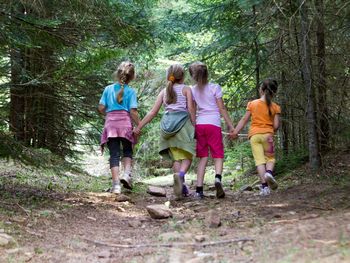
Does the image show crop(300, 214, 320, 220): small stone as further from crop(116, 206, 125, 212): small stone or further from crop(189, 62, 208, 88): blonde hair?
crop(189, 62, 208, 88): blonde hair

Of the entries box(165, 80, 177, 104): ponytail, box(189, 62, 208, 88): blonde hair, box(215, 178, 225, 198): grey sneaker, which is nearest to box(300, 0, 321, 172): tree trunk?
box(189, 62, 208, 88): blonde hair

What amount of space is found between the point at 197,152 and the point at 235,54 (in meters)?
3.64

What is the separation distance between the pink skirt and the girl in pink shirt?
1.09m

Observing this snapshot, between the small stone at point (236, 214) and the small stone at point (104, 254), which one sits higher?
the small stone at point (104, 254)

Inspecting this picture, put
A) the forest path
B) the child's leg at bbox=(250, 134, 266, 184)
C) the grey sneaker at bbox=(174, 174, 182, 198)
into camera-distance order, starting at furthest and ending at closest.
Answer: the child's leg at bbox=(250, 134, 266, 184) → the grey sneaker at bbox=(174, 174, 182, 198) → the forest path

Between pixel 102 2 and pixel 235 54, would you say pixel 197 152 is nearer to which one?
pixel 102 2

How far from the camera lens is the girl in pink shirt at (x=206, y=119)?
282 inches

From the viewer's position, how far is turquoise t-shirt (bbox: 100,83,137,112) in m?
7.43

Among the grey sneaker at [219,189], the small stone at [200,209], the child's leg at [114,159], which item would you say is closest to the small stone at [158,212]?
the small stone at [200,209]

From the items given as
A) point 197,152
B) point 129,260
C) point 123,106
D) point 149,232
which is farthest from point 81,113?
point 129,260

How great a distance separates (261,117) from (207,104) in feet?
2.95

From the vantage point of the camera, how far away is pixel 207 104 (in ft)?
23.8

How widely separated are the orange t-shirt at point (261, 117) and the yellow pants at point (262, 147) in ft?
0.27

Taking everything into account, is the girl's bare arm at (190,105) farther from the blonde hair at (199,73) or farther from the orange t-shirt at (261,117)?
the orange t-shirt at (261,117)
